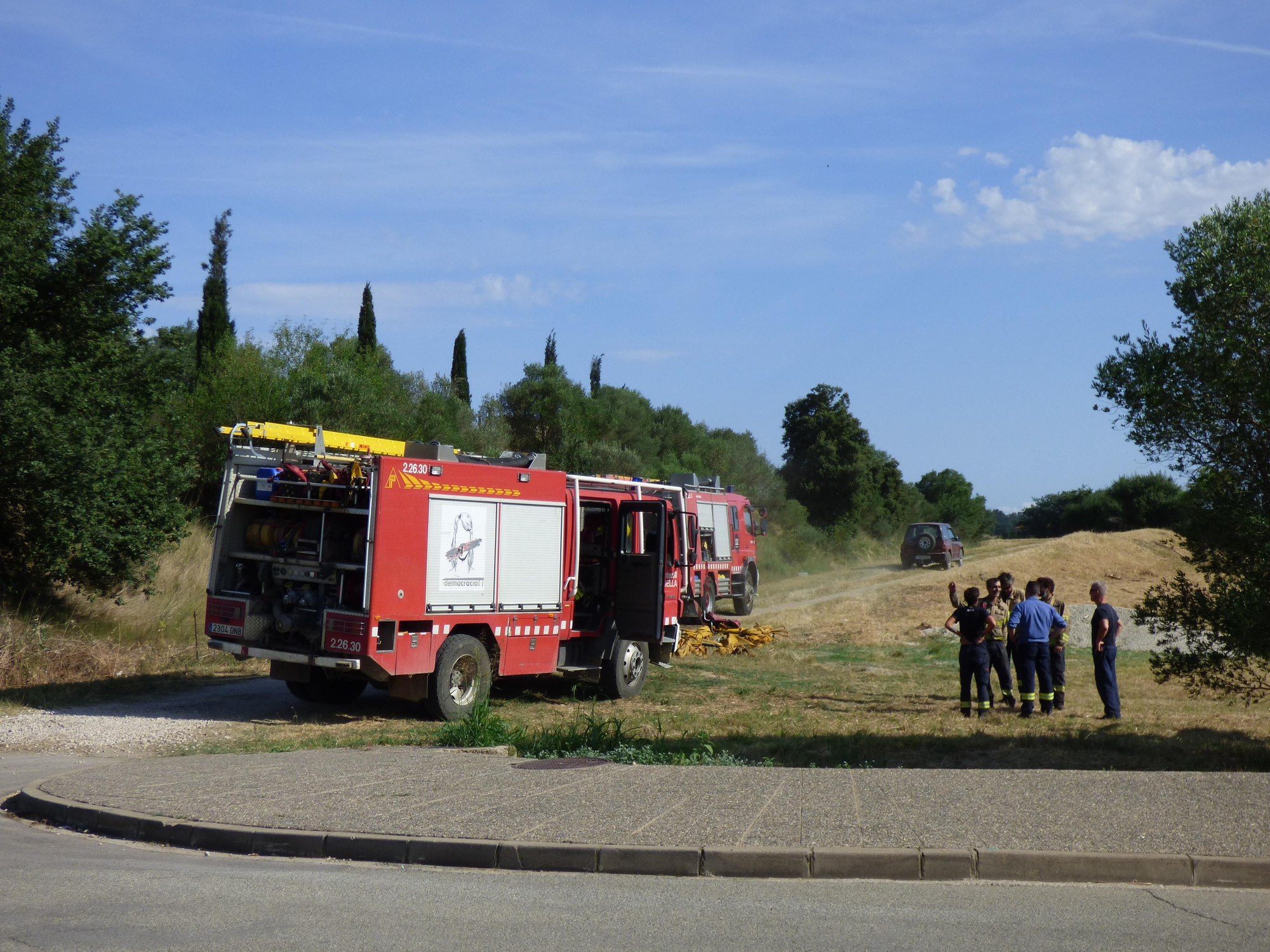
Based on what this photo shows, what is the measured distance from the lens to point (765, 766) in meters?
9.77

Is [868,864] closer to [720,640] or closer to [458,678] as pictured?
[458,678]

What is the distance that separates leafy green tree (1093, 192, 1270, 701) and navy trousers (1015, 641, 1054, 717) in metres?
1.52

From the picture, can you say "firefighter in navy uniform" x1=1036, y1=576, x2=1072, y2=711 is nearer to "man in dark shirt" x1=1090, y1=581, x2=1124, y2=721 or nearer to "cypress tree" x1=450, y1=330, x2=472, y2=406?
"man in dark shirt" x1=1090, y1=581, x2=1124, y2=721

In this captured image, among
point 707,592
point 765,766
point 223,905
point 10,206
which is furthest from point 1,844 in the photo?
point 707,592

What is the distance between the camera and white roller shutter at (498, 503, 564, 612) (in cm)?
1390

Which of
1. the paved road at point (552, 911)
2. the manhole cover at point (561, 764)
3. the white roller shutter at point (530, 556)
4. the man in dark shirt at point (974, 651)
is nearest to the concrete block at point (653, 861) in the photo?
the paved road at point (552, 911)

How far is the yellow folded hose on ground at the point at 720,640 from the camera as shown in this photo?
70.8 feet

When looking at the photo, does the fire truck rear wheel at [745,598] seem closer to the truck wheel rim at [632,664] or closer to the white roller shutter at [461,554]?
the truck wheel rim at [632,664]

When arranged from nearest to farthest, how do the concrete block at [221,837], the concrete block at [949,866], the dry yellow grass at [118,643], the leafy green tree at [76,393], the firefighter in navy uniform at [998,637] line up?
the concrete block at [949,866], the concrete block at [221,837], the firefighter in navy uniform at [998,637], the dry yellow grass at [118,643], the leafy green tree at [76,393]

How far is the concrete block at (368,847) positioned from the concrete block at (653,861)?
1.34 m

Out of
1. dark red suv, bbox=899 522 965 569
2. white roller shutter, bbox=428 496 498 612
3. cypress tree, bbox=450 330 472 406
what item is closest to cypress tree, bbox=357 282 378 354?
cypress tree, bbox=450 330 472 406

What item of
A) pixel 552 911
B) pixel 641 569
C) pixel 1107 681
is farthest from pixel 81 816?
pixel 1107 681

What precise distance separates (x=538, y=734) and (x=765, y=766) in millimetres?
2778

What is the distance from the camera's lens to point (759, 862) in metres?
6.79
